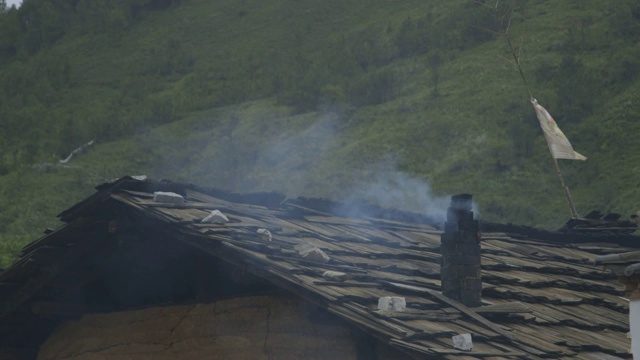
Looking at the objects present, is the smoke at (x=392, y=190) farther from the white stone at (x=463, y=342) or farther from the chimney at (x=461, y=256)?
the white stone at (x=463, y=342)

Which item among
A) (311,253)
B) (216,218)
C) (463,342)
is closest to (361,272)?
(311,253)

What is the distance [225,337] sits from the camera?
11.1 meters

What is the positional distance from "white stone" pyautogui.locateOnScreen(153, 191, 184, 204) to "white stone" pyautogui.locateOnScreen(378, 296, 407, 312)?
8.93ft

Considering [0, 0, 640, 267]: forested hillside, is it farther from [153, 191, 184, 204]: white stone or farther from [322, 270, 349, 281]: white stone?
[322, 270, 349, 281]: white stone

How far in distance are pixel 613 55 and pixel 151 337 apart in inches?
1833

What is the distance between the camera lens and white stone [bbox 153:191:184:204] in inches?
451

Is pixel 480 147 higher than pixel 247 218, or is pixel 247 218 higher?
pixel 480 147

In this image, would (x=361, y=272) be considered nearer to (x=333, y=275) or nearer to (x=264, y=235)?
(x=333, y=275)

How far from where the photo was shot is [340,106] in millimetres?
60781

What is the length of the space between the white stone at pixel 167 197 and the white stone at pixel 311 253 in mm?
1440

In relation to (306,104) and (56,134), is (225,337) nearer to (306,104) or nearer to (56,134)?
(306,104)

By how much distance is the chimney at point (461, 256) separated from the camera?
11.3 m

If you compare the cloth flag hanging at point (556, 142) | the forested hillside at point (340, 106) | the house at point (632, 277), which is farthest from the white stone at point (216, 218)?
the forested hillside at point (340, 106)

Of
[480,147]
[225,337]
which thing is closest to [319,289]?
[225,337]
